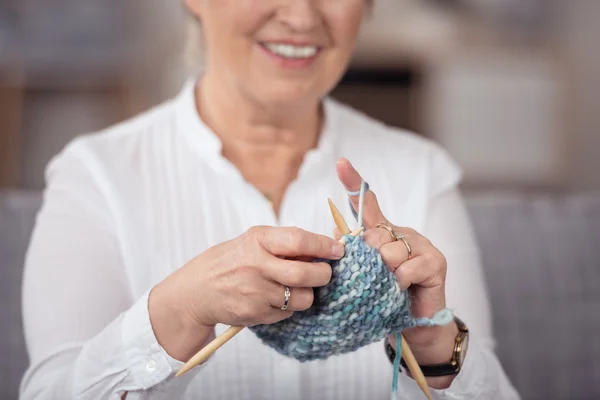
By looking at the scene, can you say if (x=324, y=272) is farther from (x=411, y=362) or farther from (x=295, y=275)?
(x=411, y=362)

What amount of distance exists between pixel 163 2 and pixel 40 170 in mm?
794

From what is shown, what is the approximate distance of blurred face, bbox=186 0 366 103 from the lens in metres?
0.60

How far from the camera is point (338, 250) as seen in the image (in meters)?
0.44

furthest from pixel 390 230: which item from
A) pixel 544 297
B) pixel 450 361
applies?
pixel 544 297

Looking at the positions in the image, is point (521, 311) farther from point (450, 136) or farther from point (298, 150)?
point (450, 136)

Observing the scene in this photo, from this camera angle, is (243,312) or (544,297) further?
(544,297)

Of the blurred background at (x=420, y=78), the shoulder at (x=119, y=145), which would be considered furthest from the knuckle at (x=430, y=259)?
the blurred background at (x=420, y=78)

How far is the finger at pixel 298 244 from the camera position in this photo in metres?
0.43

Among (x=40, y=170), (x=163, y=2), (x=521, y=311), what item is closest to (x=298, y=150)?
(x=521, y=311)

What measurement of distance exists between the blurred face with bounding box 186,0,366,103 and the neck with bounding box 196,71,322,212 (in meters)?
0.03

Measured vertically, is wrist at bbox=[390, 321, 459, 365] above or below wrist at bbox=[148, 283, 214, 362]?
below

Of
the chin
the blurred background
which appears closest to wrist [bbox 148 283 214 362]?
the chin

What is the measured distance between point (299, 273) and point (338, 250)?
0.03 m

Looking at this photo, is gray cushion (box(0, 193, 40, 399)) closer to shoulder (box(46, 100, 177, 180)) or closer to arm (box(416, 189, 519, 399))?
shoulder (box(46, 100, 177, 180))
